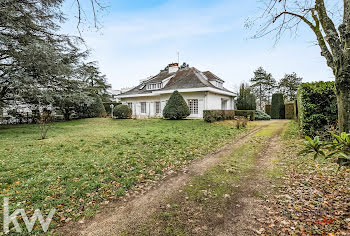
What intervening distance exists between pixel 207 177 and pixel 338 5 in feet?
16.6

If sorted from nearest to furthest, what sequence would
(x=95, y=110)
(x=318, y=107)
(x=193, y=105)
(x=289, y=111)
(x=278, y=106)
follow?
(x=318, y=107)
(x=193, y=105)
(x=95, y=110)
(x=289, y=111)
(x=278, y=106)

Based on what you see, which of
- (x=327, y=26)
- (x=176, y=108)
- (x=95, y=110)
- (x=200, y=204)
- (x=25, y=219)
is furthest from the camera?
(x=95, y=110)

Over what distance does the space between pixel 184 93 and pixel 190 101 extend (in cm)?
109

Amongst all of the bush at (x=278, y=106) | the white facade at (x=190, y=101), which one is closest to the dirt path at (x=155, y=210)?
the white facade at (x=190, y=101)

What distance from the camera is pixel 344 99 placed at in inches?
145

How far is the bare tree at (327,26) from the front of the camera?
3446mm

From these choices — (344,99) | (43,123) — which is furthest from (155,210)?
(43,123)

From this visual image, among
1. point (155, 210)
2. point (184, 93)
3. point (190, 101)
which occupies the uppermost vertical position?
point (184, 93)

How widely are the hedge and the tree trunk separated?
12.5 feet

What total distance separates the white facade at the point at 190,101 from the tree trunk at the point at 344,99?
14.2m

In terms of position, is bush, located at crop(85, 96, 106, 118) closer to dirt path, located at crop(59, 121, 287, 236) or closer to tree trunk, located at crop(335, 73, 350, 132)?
dirt path, located at crop(59, 121, 287, 236)

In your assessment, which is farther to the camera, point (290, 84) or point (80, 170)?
point (290, 84)

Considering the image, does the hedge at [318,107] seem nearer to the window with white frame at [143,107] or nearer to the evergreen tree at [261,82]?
the window with white frame at [143,107]

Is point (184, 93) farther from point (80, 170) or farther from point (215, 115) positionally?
point (80, 170)
